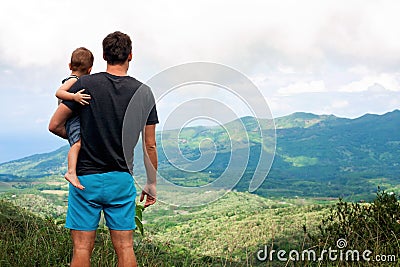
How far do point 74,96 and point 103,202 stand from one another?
639mm

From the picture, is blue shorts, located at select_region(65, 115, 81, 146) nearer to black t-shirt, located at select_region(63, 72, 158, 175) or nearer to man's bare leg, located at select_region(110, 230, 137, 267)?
black t-shirt, located at select_region(63, 72, 158, 175)

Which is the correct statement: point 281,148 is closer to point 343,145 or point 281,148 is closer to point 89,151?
point 343,145

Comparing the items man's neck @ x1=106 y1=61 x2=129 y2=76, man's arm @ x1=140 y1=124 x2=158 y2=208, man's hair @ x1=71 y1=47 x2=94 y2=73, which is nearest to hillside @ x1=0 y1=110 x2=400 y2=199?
man's arm @ x1=140 y1=124 x2=158 y2=208

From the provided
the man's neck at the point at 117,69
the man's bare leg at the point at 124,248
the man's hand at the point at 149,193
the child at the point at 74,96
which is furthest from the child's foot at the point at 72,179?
the man's neck at the point at 117,69

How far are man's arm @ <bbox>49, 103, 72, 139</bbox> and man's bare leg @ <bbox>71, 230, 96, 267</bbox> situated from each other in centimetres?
61

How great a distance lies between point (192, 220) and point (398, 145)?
411 feet

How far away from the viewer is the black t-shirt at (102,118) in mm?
2750

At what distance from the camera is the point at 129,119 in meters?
2.79

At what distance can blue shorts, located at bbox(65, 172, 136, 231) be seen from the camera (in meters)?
2.77

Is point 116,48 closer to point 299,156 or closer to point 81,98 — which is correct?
point 81,98

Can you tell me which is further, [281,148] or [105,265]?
[281,148]

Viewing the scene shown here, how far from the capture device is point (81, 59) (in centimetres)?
298

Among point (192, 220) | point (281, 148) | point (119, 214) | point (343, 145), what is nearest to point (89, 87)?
point (119, 214)

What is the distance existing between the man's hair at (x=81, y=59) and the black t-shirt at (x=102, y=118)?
236 millimetres
